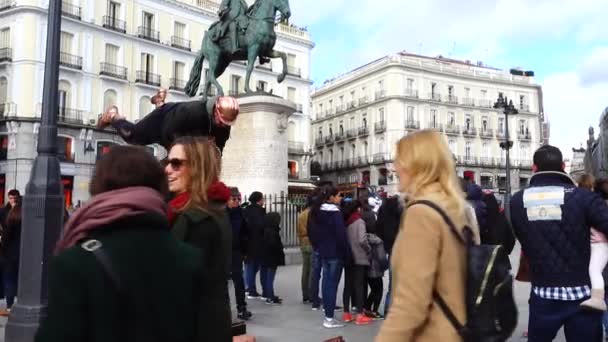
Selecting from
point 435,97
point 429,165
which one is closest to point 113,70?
point 435,97

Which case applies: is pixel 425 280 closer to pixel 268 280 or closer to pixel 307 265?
pixel 268 280

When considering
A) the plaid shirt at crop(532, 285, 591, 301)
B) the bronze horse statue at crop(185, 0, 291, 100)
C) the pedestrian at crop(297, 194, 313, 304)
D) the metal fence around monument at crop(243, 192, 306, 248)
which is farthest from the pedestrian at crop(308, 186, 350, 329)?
the bronze horse statue at crop(185, 0, 291, 100)

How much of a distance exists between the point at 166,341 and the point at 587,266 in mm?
2849

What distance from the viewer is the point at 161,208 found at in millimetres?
2088

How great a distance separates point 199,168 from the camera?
9.29ft

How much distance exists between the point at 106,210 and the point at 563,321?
302 centimetres

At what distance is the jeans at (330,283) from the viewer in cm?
711

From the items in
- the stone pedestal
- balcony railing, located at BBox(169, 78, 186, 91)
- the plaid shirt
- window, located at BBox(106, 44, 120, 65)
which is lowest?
the plaid shirt

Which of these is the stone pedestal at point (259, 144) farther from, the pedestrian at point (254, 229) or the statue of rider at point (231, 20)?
the pedestrian at point (254, 229)

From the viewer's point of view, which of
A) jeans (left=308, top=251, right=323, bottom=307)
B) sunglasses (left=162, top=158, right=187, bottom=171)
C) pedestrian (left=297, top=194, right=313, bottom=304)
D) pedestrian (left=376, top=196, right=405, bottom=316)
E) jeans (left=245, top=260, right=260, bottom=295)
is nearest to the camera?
sunglasses (left=162, top=158, right=187, bottom=171)

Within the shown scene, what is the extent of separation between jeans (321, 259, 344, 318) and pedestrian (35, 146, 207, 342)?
16.7 ft

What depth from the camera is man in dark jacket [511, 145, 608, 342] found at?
3682 millimetres

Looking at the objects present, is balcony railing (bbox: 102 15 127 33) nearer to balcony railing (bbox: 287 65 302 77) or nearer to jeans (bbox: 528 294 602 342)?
balcony railing (bbox: 287 65 302 77)

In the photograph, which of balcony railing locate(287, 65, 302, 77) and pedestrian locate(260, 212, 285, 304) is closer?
pedestrian locate(260, 212, 285, 304)
